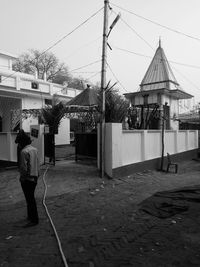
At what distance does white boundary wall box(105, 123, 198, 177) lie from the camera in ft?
29.9

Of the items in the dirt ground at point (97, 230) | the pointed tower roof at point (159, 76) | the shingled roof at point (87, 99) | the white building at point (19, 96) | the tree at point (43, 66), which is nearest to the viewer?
the dirt ground at point (97, 230)

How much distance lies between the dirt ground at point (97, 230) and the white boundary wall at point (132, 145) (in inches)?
38.8

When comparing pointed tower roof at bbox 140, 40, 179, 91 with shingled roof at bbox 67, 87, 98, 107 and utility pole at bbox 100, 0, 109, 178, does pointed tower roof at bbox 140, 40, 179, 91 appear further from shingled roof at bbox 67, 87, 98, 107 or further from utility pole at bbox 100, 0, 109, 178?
utility pole at bbox 100, 0, 109, 178

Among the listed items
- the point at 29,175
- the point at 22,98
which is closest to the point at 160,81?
the point at 22,98

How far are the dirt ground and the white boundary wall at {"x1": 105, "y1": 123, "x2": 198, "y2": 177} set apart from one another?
0.99 meters

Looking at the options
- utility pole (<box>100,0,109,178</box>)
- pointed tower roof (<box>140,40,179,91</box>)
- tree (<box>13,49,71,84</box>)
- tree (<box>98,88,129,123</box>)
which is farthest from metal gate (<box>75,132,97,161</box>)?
tree (<box>13,49,71,84</box>)

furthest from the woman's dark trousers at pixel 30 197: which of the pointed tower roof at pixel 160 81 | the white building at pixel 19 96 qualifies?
the pointed tower roof at pixel 160 81

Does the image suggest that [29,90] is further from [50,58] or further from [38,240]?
[50,58]

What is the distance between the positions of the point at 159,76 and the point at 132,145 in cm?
1203

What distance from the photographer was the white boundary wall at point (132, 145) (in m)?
9.12

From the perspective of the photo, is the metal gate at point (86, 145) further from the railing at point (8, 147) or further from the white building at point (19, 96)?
the white building at point (19, 96)

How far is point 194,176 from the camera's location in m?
10.8

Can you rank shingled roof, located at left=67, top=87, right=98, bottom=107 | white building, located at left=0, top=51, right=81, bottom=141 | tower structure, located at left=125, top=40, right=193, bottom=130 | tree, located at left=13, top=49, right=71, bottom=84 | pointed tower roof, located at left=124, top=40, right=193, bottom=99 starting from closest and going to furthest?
shingled roof, located at left=67, top=87, right=98, bottom=107 < white building, located at left=0, top=51, right=81, bottom=141 < tower structure, located at left=125, top=40, right=193, bottom=130 < pointed tower roof, located at left=124, top=40, right=193, bottom=99 < tree, located at left=13, top=49, right=71, bottom=84

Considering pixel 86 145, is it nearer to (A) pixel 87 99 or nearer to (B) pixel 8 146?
(A) pixel 87 99
